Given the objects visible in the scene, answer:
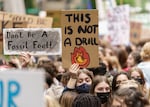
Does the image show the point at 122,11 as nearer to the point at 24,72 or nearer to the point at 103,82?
the point at 103,82

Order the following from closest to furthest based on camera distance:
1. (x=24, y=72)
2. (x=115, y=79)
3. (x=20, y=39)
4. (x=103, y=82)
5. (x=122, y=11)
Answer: (x=24, y=72) → (x=103, y=82) → (x=115, y=79) → (x=20, y=39) → (x=122, y=11)

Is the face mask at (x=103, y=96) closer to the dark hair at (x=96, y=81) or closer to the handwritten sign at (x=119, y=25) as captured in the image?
the dark hair at (x=96, y=81)

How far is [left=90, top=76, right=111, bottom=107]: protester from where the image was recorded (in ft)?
28.4

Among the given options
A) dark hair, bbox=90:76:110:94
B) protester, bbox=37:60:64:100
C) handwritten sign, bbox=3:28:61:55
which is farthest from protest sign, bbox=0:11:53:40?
dark hair, bbox=90:76:110:94

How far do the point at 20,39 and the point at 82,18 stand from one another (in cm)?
93

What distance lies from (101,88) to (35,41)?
1.69 m

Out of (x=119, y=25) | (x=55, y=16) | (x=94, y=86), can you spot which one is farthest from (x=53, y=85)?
(x=119, y=25)

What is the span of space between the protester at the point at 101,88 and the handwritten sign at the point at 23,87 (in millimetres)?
2752

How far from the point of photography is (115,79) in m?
9.46

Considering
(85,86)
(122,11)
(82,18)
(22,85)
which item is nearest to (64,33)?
(82,18)

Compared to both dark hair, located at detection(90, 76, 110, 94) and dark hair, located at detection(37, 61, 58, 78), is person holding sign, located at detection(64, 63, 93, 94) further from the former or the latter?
dark hair, located at detection(37, 61, 58, 78)

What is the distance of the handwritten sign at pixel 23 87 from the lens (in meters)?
5.87

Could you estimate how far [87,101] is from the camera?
7984mm

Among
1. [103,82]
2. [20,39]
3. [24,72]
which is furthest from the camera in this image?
[20,39]
